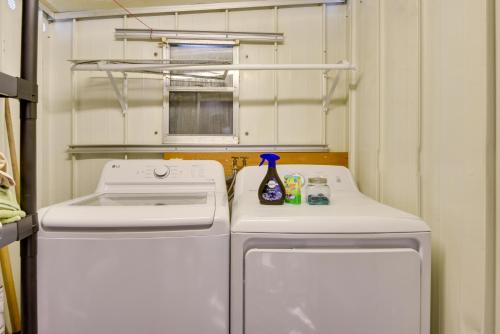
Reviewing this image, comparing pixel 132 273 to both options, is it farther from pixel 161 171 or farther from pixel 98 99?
pixel 98 99

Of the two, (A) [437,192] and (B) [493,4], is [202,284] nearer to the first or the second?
(A) [437,192]

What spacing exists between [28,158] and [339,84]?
1918mm

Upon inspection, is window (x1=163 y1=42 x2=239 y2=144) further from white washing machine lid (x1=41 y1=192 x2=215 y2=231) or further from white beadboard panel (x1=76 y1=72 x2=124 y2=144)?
white washing machine lid (x1=41 y1=192 x2=215 y2=231)

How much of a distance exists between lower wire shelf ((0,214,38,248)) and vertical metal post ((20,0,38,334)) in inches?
1.3

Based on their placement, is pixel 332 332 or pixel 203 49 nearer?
pixel 332 332

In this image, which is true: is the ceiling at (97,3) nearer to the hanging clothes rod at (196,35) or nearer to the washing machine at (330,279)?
the hanging clothes rod at (196,35)

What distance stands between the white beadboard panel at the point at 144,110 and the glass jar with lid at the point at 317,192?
1242 millimetres

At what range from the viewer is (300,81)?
6.91 ft

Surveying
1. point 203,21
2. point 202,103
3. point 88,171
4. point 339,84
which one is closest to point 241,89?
point 202,103

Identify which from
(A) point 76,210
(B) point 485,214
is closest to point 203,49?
(A) point 76,210

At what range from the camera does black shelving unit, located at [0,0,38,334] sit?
2.69 ft

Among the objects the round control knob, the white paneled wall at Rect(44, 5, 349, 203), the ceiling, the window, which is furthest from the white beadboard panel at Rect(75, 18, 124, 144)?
the round control knob

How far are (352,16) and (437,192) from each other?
1.38m

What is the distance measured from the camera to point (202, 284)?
1.04m
